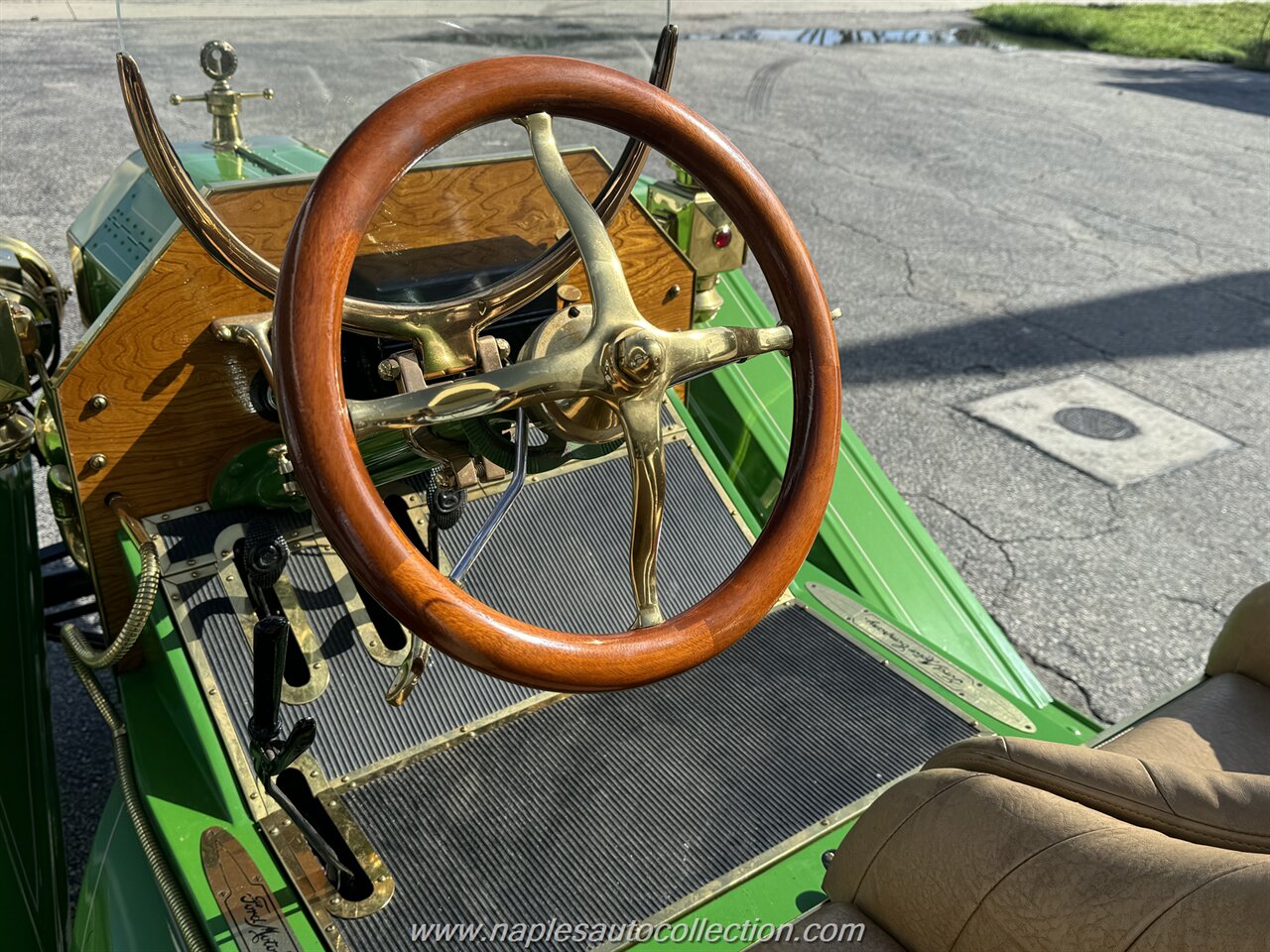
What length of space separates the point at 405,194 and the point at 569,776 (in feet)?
3.25

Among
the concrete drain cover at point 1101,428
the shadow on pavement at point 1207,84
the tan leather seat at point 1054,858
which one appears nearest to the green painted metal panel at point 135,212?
the tan leather seat at point 1054,858

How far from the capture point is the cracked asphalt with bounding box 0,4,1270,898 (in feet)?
8.29

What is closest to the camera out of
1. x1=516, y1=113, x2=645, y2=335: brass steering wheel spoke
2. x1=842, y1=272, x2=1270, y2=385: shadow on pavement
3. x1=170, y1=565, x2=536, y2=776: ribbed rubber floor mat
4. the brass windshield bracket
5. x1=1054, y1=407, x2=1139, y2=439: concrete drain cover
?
x1=516, y1=113, x2=645, y2=335: brass steering wheel spoke

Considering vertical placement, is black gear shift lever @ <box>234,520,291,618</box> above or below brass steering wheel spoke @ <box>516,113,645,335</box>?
below

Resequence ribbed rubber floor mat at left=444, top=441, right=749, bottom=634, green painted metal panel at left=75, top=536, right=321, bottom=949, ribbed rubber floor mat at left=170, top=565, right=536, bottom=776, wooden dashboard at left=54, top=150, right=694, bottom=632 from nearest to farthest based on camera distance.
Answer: green painted metal panel at left=75, top=536, right=321, bottom=949 → wooden dashboard at left=54, top=150, right=694, bottom=632 → ribbed rubber floor mat at left=170, top=565, right=536, bottom=776 → ribbed rubber floor mat at left=444, top=441, right=749, bottom=634

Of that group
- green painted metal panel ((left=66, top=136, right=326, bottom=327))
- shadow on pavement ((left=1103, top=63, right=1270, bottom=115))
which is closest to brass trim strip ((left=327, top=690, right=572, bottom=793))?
green painted metal panel ((left=66, top=136, right=326, bottom=327))

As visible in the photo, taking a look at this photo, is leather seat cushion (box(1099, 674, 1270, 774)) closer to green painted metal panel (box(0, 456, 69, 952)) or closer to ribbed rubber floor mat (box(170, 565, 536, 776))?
ribbed rubber floor mat (box(170, 565, 536, 776))

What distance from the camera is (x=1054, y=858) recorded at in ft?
2.92

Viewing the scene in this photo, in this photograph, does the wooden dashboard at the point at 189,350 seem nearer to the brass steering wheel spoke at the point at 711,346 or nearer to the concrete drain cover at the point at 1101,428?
the brass steering wheel spoke at the point at 711,346

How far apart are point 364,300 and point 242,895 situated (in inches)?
32.7

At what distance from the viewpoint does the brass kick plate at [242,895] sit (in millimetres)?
1342

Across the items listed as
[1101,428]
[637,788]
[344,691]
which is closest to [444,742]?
[344,691]

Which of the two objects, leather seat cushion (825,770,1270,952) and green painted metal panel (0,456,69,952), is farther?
green painted metal panel (0,456,69,952)

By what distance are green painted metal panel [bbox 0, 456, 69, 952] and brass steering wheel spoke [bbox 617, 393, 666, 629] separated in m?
1.05
